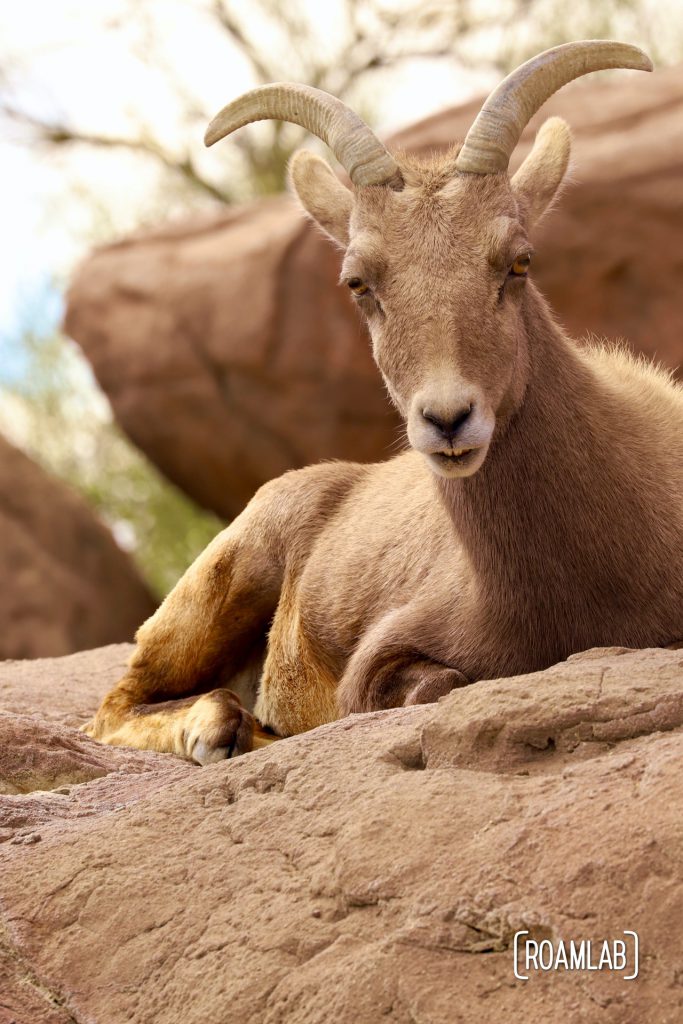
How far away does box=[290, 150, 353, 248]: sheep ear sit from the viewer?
5.63 metres

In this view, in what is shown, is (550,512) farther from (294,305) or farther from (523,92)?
(294,305)

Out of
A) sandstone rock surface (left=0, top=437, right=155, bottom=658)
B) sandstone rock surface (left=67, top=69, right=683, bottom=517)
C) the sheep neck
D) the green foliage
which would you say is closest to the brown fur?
the sheep neck

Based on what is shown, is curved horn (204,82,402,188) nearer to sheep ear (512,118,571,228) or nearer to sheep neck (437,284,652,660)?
sheep ear (512,118,571,228)

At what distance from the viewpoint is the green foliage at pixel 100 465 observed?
20.0 metres

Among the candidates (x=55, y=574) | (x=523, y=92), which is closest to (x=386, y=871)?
(x=523, y=92)

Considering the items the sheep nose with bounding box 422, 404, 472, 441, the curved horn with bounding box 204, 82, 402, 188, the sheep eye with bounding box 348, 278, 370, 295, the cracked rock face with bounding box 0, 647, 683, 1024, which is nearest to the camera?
the cracked rock face with bounding box 0, 647, 683, 1024

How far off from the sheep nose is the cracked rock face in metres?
0.85

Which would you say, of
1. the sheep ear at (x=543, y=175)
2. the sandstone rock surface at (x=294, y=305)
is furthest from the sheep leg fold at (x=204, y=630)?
the sandstone rock surface at (x=294, y=305)

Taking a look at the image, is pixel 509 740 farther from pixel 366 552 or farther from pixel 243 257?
pixel 243 257

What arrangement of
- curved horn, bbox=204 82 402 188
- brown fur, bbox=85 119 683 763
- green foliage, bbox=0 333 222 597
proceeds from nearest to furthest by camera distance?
brown fur, bbox=85 119 683 763 → curved horn, bbox=204 82 402 188 → green foliage, bbox=0 333 222 597

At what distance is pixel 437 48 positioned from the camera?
1866 cm

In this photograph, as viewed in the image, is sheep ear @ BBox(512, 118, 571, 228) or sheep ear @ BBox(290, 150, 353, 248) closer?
sheep ear @ BBox(512, 118, 571, 228)

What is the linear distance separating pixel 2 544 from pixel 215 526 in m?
7.00

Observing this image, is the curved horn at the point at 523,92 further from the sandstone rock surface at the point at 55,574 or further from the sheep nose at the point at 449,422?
the sandstone rock surface at the point at 55,574
